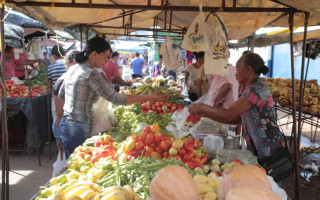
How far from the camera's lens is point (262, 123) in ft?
9.91

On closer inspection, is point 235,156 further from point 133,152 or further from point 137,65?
point 137,65

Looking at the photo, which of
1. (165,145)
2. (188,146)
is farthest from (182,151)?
(165,145)

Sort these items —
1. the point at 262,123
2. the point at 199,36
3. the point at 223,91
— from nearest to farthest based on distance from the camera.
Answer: the point at 262,123 < the point at 199,36 < the point at 223,91

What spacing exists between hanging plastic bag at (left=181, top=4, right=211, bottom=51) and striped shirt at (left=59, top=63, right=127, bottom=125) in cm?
103

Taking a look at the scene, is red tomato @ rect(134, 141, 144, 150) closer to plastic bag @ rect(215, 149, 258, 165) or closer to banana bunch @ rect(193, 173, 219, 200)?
plastic bag @ rect(215, 149, 258, 165)

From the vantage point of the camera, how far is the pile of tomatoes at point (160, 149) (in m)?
2.71

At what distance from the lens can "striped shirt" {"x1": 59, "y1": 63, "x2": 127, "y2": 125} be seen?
10.9ft

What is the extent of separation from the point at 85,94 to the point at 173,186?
2507 mm

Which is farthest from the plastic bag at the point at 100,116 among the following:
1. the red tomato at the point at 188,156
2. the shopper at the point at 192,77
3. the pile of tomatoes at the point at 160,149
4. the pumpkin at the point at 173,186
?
the shopper at the point at 192,77

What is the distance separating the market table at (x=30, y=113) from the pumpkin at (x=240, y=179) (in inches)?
244

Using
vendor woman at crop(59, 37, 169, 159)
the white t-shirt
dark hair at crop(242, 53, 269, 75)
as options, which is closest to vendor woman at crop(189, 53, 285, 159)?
dark hair at crop(242, 53, 269, 75)

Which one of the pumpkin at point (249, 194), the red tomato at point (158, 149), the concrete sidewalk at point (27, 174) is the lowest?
the concrete sidewalk at point (27, 174)

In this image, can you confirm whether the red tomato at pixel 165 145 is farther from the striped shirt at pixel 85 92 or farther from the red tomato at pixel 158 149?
the striped shirt at pixel 85 92

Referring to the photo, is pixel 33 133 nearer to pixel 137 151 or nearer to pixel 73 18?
pixel 73 18
